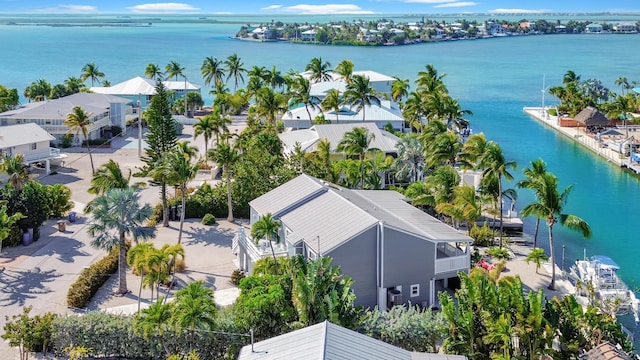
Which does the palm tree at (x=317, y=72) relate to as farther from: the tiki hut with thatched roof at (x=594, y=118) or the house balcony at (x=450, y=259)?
the house balcony at (x=450, y=259)

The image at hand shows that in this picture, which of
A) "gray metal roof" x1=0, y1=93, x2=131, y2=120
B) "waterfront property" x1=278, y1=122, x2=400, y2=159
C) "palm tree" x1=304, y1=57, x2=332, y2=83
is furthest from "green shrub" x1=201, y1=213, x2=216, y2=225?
"palm tree" x1=304, y1=57, x2=332, y2=83

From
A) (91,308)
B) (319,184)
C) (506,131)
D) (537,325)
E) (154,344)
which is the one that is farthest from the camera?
(506,131)

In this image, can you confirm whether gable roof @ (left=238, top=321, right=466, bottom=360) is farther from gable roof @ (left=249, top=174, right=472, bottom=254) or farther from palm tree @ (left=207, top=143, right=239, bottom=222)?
palm tree @ (left=207, top=143, right=239, bottom=222)

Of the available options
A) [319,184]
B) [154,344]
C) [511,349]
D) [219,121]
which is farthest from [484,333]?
[219,121]

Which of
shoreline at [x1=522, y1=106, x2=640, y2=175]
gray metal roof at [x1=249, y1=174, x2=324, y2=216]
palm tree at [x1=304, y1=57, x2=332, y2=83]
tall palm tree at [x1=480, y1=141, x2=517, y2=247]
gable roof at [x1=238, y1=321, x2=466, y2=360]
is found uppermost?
palm tree at [x1=304, y1=57, x2=332, y2=83]

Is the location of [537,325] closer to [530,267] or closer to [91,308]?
[530,267]

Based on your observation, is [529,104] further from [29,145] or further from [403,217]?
[403,217]
